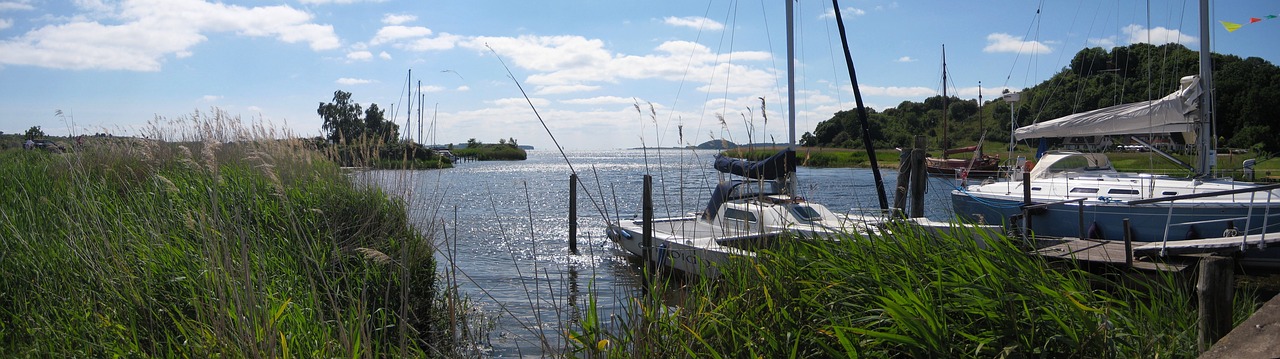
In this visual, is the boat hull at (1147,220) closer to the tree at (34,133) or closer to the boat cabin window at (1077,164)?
the boat cabin window at (1077,164)

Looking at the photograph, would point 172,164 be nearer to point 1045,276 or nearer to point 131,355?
point 131,355

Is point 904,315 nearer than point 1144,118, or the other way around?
point 904,315

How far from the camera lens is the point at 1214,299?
451 centimetres

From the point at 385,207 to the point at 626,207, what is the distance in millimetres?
21794

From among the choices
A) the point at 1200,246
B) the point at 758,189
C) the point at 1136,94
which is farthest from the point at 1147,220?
the point at 1136,94

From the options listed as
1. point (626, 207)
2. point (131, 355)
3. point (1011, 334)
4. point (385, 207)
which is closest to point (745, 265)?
point (1011, 334)

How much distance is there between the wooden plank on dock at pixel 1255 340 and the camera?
3.76 meters

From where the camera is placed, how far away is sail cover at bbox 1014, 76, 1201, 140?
53.3ft

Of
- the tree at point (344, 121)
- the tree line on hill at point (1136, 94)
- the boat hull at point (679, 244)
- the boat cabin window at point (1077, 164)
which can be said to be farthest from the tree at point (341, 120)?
the boat cabin window at point (1077, 164)

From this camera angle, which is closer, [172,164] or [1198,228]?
[172,164]

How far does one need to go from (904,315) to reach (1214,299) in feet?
6.24

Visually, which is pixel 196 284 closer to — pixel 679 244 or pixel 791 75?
pixel 679 244

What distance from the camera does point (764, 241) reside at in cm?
535

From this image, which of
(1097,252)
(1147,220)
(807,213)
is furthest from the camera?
(1147,220)
